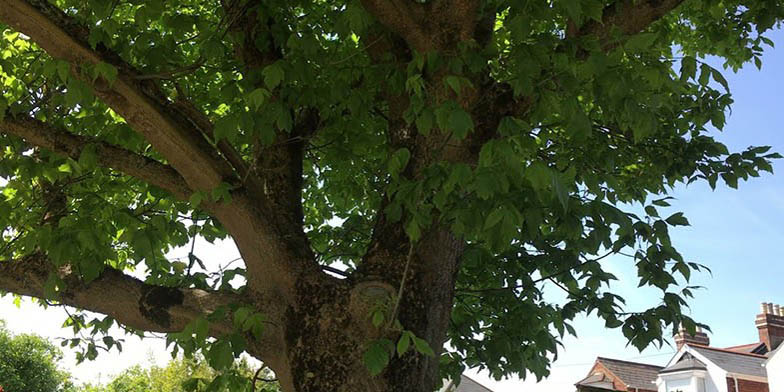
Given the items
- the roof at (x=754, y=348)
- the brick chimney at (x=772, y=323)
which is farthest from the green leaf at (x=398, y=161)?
the roof at (x=754, y=348)

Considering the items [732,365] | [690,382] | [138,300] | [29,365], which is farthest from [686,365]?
[138,300]

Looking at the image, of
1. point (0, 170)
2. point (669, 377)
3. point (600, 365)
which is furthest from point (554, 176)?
point (600, 365)

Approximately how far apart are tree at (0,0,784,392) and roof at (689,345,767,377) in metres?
21.8

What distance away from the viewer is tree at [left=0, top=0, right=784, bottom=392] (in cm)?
314

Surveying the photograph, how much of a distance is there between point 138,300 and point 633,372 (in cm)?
2970

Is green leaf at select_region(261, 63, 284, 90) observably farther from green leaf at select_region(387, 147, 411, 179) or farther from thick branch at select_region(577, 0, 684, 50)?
thick branch at select_region(577, 0, 684, 50)

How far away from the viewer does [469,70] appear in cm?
371

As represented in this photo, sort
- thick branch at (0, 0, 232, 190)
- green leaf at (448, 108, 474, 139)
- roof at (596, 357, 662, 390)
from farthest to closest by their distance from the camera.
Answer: roof at (596, 357, 662, 390), thick branch at (0, 0, 232, 190), green leaf at (448, 108, 474, 139)

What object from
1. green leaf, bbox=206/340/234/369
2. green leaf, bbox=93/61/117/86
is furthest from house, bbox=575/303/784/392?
green leaf, bbox=93/61/117/86

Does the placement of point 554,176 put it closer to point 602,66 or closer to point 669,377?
point 602,66

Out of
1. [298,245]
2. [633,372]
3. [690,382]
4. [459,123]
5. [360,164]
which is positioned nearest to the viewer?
[459,123]

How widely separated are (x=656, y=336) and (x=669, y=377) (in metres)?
24.4

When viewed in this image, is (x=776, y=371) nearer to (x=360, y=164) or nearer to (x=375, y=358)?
(x=360, y=164)

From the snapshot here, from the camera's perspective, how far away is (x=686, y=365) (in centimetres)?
2519
